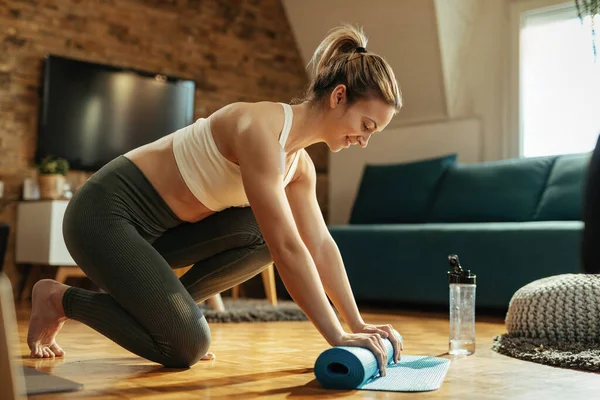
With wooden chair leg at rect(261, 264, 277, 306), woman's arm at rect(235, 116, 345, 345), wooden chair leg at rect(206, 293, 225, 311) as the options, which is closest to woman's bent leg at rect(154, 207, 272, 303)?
woman's arm at rect(235, 116, 345, 345)

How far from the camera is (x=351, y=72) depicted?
1.66 meters

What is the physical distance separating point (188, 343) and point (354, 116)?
65cm

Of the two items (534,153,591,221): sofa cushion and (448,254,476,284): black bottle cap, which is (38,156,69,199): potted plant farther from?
(448,254,476,284): black bottle cap

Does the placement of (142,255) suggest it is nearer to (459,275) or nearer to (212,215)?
(212,215)

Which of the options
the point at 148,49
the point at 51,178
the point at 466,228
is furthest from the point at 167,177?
the point at 148,49

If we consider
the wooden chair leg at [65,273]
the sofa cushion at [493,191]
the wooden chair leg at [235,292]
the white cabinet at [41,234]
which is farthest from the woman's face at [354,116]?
Result: the wooden chair leg at [235,292]

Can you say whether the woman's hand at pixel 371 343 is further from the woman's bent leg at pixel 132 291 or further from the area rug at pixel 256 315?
the area rug at pixel 256 315

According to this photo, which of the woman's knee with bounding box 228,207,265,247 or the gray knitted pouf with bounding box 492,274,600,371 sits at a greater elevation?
the woman's knee with bounding box 228,207,265,247

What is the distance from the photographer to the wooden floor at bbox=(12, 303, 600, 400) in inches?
57.1

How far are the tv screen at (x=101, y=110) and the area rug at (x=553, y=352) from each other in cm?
309

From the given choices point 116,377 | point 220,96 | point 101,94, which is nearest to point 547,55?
point 220,96

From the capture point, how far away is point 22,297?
4.43m

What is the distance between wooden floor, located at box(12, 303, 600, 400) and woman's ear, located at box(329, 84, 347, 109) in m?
0.62

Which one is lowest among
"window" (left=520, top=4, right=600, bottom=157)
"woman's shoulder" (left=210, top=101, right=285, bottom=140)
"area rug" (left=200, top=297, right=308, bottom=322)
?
"area rug" (left=200, top=297, right=308, bottom=322)
